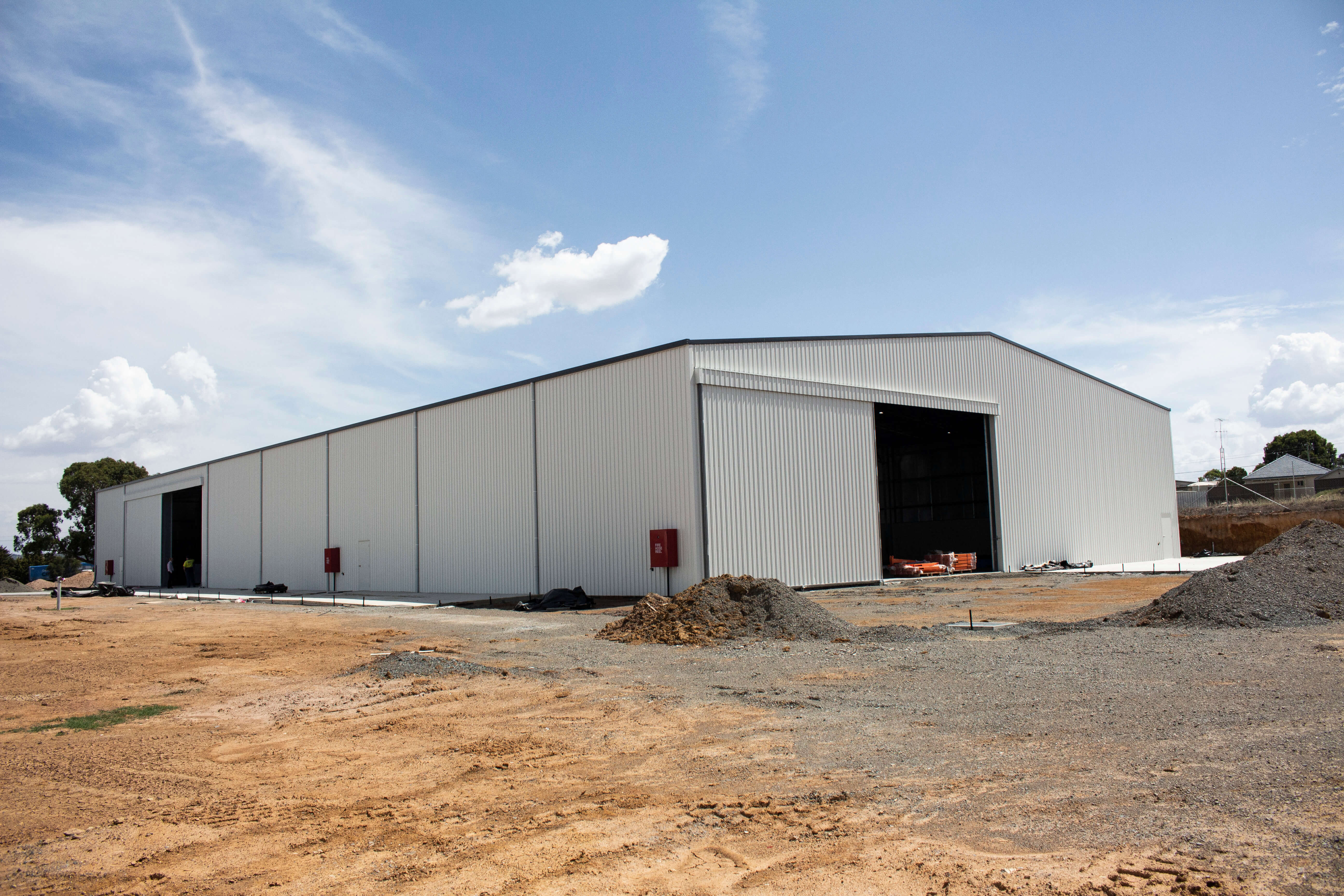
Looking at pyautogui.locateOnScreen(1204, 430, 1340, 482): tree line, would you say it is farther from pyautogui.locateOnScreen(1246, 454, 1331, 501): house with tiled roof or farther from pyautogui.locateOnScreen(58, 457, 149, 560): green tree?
pyautogui.locateOnScreen(58, 457, 149, 560): green tree

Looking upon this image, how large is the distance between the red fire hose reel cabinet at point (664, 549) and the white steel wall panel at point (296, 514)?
74.4 ft

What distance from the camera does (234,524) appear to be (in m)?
50.1

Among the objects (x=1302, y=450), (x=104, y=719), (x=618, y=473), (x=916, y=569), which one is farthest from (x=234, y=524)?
(x=1302, y=450)

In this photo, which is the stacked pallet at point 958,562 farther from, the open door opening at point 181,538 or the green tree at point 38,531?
the green tree at point 38,531

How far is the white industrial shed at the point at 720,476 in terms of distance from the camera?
91.4 ft

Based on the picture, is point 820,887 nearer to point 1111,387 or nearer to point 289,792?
point 289,792

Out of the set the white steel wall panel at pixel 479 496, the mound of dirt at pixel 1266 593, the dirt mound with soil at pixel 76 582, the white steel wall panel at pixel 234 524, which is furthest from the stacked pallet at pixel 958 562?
the dirt mound with soil at pixel 76 582

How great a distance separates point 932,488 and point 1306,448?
98.5 meters

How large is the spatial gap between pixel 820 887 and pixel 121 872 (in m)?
4.29

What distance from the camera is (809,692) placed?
1071 centimetres

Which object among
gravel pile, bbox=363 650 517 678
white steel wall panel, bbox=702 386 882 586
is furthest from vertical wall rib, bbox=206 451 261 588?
gravel pile, bbox=363 650 517 678

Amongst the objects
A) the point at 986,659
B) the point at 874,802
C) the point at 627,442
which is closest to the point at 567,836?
the point at 874,802

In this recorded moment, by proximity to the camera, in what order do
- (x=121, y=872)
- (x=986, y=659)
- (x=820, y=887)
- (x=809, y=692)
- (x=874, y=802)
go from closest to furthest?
(x=820, y=887) → (x=121, y=872) → (x=874, y=802) → (x=809, y=692) → (x=986, y=659)

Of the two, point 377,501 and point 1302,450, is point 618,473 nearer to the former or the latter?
point 377,501
